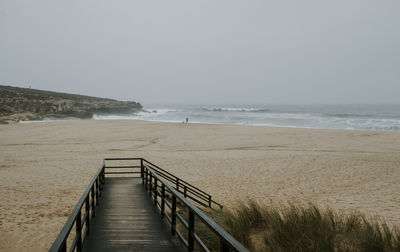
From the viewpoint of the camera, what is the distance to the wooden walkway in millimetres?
4371

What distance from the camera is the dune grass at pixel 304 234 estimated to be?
4.45 meters

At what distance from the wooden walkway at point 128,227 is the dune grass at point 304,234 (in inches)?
36.9

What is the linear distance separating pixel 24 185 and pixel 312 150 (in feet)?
65.0

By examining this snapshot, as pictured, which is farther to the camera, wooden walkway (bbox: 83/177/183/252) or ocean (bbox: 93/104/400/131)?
ocean (bbox: 93/104/400/131)

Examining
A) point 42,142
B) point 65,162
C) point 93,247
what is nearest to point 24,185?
point 65,162

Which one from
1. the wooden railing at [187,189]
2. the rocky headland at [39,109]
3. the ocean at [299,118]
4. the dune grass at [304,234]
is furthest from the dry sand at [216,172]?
the rocky headland at [39,109]

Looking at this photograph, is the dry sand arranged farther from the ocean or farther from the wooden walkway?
the ocean

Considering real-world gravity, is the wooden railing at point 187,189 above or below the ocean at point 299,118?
below

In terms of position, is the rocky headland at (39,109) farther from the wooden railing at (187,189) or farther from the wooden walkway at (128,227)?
the wooden walkway at (128,227)

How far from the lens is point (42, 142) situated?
25953 mm

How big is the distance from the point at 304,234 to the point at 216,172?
417 inches

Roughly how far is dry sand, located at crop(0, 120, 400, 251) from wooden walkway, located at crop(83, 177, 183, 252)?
1.85m

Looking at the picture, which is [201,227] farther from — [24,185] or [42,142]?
[42,142]

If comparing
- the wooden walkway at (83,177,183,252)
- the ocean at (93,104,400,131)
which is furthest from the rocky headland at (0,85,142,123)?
the wooden walkway at (83,177,183,252)
